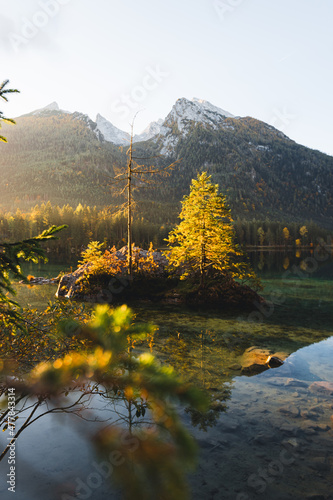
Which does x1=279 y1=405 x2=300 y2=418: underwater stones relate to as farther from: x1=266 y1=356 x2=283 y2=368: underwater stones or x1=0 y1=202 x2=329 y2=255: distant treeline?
x1=0 y1=202 x2=329 y2=255: distant treeline

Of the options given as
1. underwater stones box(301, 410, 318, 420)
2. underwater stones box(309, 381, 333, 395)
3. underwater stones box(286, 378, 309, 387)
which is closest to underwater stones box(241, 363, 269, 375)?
underwater stones box(286, 378, 309, 387)

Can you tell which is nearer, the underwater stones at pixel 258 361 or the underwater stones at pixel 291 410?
the underwater stones at pixel 291 410

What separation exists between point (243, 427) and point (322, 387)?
345 centimetres

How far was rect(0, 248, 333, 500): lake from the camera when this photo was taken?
461 cm

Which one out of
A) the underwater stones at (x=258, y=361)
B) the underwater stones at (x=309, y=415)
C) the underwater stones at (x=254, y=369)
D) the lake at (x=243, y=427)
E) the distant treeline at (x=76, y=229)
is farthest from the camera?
the distant treeline at (x=76, y=229)

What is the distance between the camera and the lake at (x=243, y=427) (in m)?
4.61

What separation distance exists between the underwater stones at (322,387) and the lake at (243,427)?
28 millimetres

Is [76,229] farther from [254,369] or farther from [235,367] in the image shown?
[254,369]

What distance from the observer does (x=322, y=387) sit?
319 inches

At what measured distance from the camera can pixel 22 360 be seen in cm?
505

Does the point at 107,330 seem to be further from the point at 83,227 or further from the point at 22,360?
the point at 83,227

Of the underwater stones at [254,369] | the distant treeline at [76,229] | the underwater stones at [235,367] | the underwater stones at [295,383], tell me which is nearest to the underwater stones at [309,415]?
the underwater stones at [295,383]

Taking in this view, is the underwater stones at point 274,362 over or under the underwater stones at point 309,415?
under

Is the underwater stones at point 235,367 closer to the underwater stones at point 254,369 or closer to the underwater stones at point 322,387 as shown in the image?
the underwater stones at point 254,369
